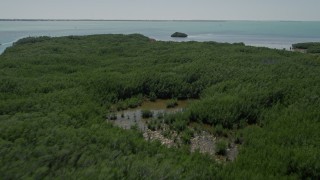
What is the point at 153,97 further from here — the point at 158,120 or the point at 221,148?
the point at 221,148

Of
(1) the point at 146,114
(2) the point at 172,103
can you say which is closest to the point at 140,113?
(1) the point at 146,114

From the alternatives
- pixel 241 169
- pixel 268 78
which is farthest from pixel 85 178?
pixel 268 78

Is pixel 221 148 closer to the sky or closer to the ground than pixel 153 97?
closer to the ground

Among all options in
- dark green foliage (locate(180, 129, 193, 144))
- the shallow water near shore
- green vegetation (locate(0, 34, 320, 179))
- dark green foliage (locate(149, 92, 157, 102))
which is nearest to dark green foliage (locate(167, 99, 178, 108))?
the shallow water near shore

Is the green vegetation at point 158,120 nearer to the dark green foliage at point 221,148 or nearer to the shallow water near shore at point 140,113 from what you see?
the dark green foliage at point 221,148

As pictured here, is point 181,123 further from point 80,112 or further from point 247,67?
point 247,67

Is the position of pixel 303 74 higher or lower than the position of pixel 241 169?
higher

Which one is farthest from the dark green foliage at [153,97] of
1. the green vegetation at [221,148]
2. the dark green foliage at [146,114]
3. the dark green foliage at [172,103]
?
the green vegetation at [221,148]

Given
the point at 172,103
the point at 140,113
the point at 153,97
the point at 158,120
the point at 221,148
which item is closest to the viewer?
the point at 221,148

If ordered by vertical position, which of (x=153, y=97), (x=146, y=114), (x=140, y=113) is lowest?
(x=140, y=113)

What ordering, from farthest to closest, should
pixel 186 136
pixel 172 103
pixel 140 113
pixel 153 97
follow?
pixel 153 97 → pixel 172 103 → pixel 140 113 → pixel 186 136
